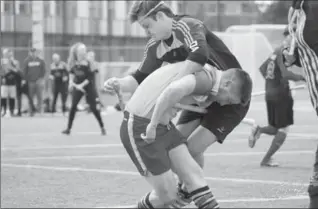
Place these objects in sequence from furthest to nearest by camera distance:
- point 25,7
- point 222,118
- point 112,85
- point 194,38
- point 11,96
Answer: point 25,7 < point 11,96 < point 222,118 < point 112,85 < point 194,38

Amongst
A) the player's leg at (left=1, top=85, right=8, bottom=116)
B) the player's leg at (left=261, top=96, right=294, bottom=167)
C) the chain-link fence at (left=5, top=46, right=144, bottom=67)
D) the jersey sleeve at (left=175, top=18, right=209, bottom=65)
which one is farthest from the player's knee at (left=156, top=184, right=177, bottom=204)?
the chain-link fence at (left=5, top=46, right=144, bottom=67)

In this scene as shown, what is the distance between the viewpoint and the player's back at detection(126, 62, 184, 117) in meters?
6.22

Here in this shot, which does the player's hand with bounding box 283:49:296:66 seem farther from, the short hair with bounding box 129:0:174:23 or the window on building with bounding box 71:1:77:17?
the window on building with bounding box 71:1:77:17

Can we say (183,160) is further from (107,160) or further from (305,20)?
(107,160)

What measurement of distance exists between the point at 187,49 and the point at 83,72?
14.2m

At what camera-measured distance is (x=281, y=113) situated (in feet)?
43.7

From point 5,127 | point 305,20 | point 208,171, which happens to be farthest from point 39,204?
point 5,127

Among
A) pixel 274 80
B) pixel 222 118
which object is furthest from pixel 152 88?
A: pixel 274 80

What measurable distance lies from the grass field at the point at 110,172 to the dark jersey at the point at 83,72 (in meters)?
1.10

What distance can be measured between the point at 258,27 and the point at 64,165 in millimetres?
22659

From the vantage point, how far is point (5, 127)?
23.7 metres

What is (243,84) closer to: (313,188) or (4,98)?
(313,188)

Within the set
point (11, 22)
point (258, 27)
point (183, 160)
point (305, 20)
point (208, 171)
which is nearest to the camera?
point (305, 20)

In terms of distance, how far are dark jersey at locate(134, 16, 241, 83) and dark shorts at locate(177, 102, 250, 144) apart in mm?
335
